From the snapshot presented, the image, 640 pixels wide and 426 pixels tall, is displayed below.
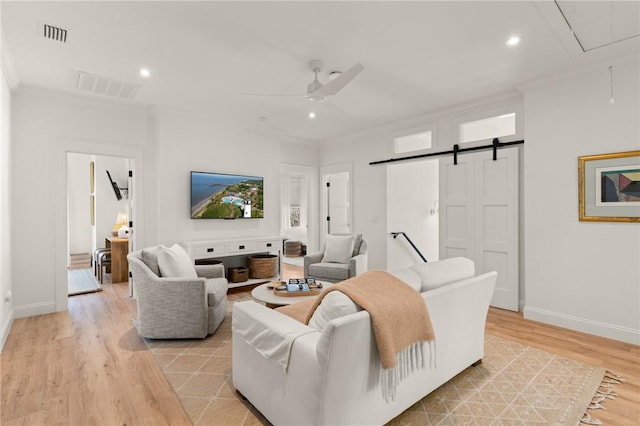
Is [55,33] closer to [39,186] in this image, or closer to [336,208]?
[39,186]

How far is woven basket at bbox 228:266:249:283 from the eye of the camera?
15.9 feet

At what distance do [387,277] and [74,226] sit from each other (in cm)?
887

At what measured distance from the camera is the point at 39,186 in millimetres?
3799

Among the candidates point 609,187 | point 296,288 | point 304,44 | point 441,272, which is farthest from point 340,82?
point 609,187

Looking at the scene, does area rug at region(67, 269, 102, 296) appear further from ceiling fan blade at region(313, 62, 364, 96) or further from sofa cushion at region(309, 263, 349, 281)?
ceiling fan blade at region(313, 62, 364, 96)

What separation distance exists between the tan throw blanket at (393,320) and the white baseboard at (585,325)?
2.42 meters

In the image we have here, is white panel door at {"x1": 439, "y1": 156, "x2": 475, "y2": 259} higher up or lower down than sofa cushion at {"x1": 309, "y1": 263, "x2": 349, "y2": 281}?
higher up

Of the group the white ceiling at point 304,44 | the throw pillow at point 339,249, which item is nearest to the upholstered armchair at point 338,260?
the throw pillow at point 339,249

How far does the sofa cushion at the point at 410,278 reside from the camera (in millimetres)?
1903

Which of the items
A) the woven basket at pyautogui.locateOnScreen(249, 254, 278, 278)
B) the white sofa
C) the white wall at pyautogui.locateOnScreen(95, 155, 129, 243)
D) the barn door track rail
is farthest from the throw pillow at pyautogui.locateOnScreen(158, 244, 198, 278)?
the white wall at pyautogui.locateOnScreen(95, 155, 129, 243)

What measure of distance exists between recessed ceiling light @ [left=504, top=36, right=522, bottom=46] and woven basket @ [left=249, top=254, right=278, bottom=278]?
4.01 meters

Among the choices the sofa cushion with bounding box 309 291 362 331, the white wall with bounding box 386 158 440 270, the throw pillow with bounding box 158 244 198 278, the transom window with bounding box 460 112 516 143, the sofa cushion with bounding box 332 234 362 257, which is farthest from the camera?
the white wall with bounding box 386 158 440 270

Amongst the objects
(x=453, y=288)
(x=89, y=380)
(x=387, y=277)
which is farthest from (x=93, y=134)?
(x=453, y=288)

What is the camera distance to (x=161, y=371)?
2.46 m
